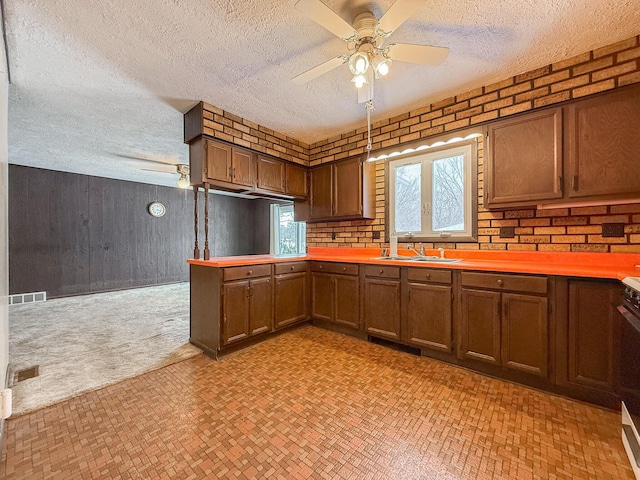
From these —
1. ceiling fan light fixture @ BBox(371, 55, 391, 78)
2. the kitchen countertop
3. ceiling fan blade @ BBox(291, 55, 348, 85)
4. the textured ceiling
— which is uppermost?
the textured ceiling

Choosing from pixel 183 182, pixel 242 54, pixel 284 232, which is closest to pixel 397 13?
pixel 242 54

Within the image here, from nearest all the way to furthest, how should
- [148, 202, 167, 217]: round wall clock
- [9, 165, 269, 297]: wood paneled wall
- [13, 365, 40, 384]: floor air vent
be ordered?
[13, 365, 40, 384]: floor air vent → [9, 165, 269, 297]: wood paneled wall → [148, 202, 167, 217]: round wall clock

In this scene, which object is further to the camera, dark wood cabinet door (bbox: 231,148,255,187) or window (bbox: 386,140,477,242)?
dark wood cabinet door (bbox: 231,148,255,187)

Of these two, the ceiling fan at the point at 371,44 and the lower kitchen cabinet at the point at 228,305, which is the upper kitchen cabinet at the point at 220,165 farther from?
the ceiling fan at the point at 371,44

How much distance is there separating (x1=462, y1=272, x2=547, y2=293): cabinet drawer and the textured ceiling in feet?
5.56

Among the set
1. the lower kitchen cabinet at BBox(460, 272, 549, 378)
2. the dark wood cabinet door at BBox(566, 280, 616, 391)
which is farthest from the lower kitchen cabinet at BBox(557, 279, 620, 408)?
the lower kitchen cabinet at BBox(460, 272, 549, 378)

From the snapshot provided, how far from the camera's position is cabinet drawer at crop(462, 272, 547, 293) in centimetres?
191

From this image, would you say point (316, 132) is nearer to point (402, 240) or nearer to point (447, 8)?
point (402, 240)

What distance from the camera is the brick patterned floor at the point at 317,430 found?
1295mm

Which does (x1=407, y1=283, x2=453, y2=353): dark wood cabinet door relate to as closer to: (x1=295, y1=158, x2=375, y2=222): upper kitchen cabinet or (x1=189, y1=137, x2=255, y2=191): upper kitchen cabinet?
(x1=295, y1=158, x2=375, y2=222): upper kitchen cabinet

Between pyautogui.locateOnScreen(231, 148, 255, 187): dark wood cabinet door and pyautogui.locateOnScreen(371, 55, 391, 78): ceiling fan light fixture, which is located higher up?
pyautogui.locateOnScreen(371, 55, 391, 78): ceiling fan light fixture

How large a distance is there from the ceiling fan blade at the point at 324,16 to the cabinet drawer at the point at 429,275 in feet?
6.12

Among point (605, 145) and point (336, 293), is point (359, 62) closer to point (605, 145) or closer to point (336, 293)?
point (605, 145)

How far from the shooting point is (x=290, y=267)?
10.4ft
